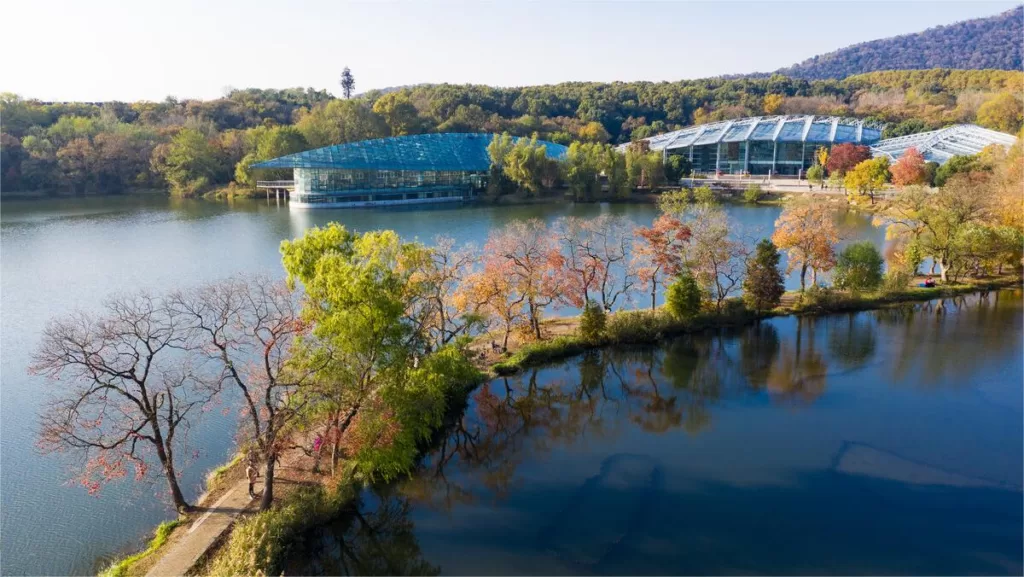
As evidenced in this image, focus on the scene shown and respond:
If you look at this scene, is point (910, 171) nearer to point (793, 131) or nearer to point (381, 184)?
point (793, 131)

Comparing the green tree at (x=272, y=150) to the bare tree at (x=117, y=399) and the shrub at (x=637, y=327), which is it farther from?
the shrub at (x=637, y=327)

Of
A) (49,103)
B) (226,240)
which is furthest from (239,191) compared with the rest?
(49,103)

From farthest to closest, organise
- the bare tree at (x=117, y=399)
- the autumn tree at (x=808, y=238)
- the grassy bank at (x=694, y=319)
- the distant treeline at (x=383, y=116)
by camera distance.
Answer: the distant treeline at (x=383, y=116)
the autumn tree at (x=808, y=238)
the grassy bank at (x=694, y=319)
the bare tree at (x=117, y=399)

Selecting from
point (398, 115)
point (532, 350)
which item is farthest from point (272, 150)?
point (532, 350)

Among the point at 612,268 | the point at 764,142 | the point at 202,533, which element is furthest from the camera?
the point at 764,142

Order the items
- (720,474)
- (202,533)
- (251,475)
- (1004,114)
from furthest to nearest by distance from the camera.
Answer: (1004,114) → (720,474) → (251,475) → (202,533)

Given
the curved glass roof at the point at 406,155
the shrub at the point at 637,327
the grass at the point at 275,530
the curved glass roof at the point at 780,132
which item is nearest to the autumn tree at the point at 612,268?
the shrub at the point at 637,327

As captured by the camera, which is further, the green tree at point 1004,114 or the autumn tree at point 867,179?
the green tree at point 1004,114

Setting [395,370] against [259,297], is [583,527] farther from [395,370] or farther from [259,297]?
[259,297]
